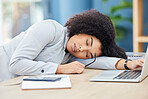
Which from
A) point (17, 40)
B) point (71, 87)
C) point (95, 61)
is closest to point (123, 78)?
point (71, 87)

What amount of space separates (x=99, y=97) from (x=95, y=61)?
0.69m

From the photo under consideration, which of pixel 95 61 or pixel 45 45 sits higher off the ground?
pixel 45 45

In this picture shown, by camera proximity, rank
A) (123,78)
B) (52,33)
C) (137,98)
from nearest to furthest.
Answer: (137,98), (123,78), (52,33)

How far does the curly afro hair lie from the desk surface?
19.1 inches

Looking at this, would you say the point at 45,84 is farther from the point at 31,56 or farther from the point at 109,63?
the point at 109,63

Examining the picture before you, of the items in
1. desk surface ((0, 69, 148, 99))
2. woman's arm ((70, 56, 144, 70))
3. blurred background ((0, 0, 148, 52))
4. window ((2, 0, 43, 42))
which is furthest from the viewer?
window ((2, 0, 43, 42))

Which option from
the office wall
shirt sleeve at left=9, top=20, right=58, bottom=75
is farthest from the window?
shirt sleeve at left=9, top=20, right=58, bottom=75

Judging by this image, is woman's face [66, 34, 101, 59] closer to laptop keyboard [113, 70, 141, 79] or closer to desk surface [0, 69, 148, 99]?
laptop keyboard [113, 70, 141, 79]

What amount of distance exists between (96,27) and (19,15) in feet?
10.4

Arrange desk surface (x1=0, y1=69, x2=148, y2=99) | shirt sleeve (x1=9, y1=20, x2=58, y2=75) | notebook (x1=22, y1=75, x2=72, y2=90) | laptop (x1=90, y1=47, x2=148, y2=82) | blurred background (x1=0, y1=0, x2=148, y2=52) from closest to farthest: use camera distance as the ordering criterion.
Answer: desk surface (x1=0, y1=69, x2=148, y2=99), notebook (x1=22, y1=75, x2=72, y2=90), laptop (x1=90, y1=47, x2=148, y2=82), shirt sleeve (x1=9, y1=20, x2=58, y2=75), blurred background (x1=0, y1=0, x2=148, y2=52)

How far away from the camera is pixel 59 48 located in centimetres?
156

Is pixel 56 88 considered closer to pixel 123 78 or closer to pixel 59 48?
pixel 123 78

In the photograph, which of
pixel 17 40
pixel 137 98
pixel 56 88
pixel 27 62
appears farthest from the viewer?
pixel 17 40

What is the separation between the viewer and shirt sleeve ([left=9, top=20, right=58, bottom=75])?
4.53ft
